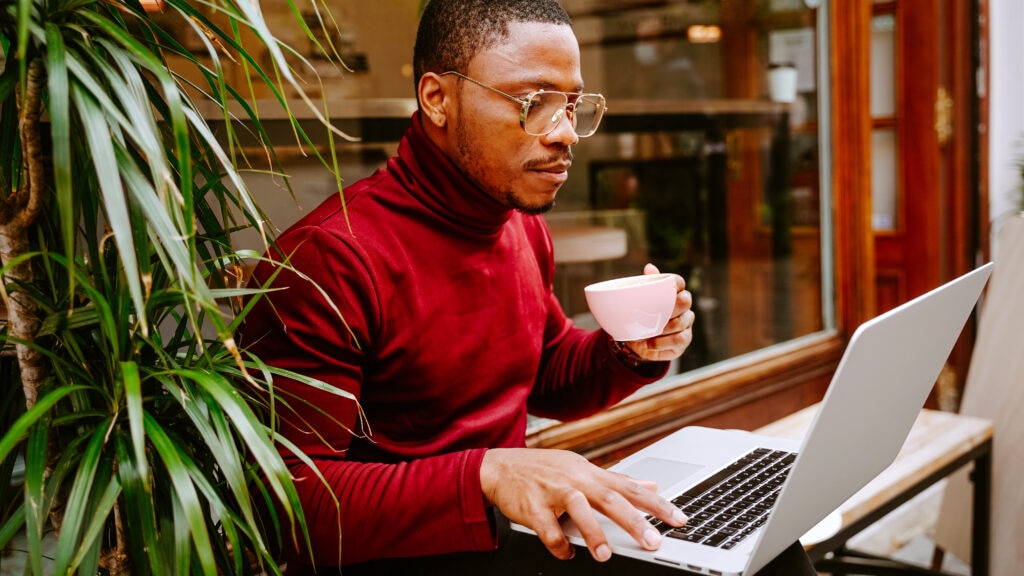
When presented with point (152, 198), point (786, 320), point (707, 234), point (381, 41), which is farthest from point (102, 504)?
point (786, 320)

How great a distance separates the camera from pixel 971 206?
11.1 ft

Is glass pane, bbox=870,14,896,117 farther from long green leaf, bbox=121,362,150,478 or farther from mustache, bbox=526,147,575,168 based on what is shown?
long green leaf, bbox=121,362,150,478

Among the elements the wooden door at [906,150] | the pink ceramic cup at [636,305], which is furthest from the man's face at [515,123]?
the wooden door at [906,150]

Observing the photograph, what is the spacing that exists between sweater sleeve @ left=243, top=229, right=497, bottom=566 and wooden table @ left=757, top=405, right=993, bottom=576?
80 cm

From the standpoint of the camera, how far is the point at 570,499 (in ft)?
2.75

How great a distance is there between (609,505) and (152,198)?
0.48m

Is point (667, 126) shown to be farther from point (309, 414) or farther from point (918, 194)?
point (309, 414)

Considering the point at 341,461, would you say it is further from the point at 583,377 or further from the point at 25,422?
the point at 583,377

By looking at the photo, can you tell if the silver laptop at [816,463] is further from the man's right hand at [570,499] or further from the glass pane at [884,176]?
the glass pane at [884,176]

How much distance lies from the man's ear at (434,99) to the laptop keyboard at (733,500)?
0.59 meters

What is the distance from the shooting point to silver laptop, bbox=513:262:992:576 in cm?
81

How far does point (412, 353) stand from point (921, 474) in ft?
3.43

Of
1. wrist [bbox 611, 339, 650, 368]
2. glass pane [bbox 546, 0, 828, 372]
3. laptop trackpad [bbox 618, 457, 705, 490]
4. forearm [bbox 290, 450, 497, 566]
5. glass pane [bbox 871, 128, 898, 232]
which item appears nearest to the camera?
forearm [bbox 290, 450, 497, 566]

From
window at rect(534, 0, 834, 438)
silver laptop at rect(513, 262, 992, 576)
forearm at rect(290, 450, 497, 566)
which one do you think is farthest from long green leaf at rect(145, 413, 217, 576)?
window at rect(534, 0, 834, 438)
